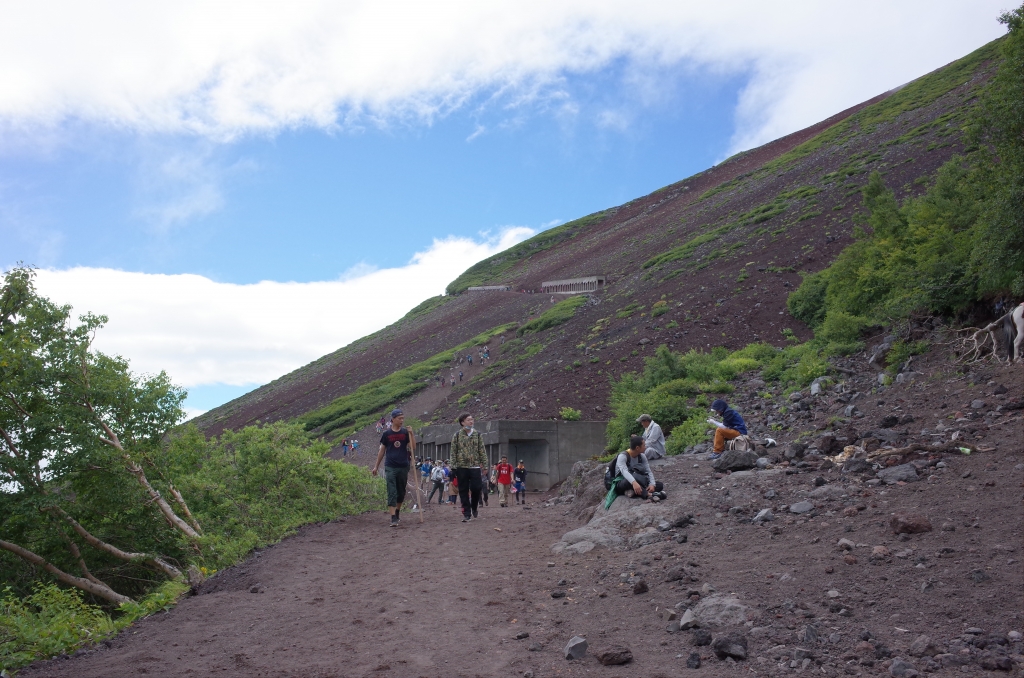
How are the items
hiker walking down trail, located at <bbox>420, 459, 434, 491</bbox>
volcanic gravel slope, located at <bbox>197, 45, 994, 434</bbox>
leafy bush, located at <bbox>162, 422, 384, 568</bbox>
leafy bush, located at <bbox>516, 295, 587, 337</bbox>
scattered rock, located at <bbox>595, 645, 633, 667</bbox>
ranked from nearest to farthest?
scattered rock, located at <bbox>595, 645, 633, 667</bbox> < leafy bush, located at <bbox>162, 422, 384, 568</bbox> < hiker walking down trail, located at <bbox>420, 459, 434, 491</bbox> < volcanic gravel slope, located at <bbox>197, 45, 994, 434</bbox> < leafy bush, located at <bbox>516, 295, 587, 337</bbox>

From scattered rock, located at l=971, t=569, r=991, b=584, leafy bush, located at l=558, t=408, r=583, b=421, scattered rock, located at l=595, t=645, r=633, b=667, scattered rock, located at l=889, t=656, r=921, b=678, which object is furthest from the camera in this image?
leafy bush, located at l=558, t=408, r=583, b=421

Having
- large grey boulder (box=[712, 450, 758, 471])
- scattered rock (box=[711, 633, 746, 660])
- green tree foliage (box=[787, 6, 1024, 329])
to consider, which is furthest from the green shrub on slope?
scattered rock (box=[711, 633, 746, 660])

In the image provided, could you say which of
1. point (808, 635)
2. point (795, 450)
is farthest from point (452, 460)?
point (808, 635)

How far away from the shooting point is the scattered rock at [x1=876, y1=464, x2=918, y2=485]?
6.77 meters

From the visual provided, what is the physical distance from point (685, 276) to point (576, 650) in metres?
42.0

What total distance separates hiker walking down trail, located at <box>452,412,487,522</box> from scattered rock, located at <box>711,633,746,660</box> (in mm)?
6280

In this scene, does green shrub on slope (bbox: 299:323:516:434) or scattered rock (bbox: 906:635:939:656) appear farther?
green shrub on slope (bbox: 299:323:516:434)

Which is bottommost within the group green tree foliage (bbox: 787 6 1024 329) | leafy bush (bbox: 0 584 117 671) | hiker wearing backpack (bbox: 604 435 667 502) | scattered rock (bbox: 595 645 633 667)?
scattered rock (bbox: 595 645 633 667)

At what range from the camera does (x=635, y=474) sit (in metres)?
9.02

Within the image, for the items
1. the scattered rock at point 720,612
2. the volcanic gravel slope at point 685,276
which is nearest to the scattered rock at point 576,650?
the scattered rock at point 720,612

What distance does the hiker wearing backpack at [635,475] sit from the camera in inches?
344

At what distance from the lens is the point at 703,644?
4.42 m

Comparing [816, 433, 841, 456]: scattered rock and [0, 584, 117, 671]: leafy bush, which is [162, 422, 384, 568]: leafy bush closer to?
[0, 584, 117, 671]: leafy bush

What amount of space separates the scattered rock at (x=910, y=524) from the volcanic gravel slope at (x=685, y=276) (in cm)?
2218
